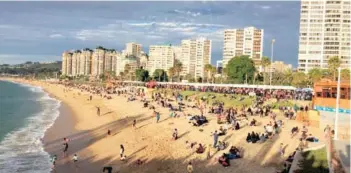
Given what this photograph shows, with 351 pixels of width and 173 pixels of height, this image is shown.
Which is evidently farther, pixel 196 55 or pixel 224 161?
pixel 196 55

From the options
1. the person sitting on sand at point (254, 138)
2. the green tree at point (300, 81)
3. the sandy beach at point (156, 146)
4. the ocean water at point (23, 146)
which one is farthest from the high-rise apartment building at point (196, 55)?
the person sitting on sand at point (254, 138)

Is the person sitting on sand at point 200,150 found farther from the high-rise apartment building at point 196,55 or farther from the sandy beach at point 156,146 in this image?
the high-rise apartment building at point 196,55

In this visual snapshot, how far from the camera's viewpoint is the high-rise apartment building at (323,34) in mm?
96375

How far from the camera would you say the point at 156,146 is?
25828 millimetres

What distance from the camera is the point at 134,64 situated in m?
185

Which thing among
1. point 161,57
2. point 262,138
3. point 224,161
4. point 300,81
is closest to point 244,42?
point 161,57

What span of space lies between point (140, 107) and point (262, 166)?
31.5 meters

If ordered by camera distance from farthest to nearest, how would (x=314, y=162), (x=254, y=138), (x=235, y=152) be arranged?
(x=254, y=138), (x=235, y=152), (x=314, y=162)

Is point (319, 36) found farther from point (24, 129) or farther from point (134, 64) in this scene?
point (134, 64)

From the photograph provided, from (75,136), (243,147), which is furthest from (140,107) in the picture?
(243,147)

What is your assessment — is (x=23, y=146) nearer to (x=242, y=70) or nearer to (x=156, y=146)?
(x=156, y=146)

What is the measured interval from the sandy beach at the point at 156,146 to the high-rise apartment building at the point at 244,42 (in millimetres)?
109042

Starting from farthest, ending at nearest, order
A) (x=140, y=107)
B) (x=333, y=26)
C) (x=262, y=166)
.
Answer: (x=333, y=26) → (x=140, y=107) → (x=262, y=166)

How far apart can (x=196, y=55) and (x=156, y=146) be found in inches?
5856
